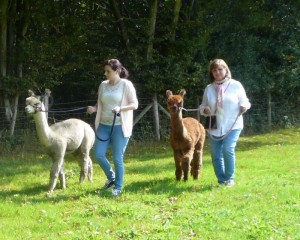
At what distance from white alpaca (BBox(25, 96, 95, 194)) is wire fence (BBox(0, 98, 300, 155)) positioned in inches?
180

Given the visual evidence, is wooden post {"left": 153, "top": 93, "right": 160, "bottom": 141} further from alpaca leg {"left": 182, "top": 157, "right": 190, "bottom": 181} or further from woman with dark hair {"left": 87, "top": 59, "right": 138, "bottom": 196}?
woman with dark hair {"left": 87, "top": 59, "right": 138, "bottom": 196}

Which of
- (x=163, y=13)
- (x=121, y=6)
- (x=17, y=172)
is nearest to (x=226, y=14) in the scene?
(x=163, y=13)

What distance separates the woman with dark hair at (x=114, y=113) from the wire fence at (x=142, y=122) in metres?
5.83

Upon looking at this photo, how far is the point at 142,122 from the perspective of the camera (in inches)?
610

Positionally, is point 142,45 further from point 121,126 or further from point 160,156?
point 121,126

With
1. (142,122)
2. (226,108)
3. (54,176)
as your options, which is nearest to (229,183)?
(226,108)

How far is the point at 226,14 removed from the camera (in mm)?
16609

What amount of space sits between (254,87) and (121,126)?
1028 cm

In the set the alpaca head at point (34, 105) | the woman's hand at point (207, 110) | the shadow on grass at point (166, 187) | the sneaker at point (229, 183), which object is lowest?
the shadow on grass at point (166, 187)

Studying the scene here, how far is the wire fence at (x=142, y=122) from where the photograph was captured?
13.9 meters

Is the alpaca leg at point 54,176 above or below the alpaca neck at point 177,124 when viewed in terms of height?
below

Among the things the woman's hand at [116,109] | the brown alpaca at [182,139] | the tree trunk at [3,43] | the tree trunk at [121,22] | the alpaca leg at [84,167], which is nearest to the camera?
the woman's hand at [116,109]

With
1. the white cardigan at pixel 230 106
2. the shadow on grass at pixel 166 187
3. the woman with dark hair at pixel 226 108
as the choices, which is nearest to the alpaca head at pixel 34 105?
the shadow on grass at pixel 166 187

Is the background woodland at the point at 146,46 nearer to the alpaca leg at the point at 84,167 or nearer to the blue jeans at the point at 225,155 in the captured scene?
the alpaca leg at the point at 84,167
